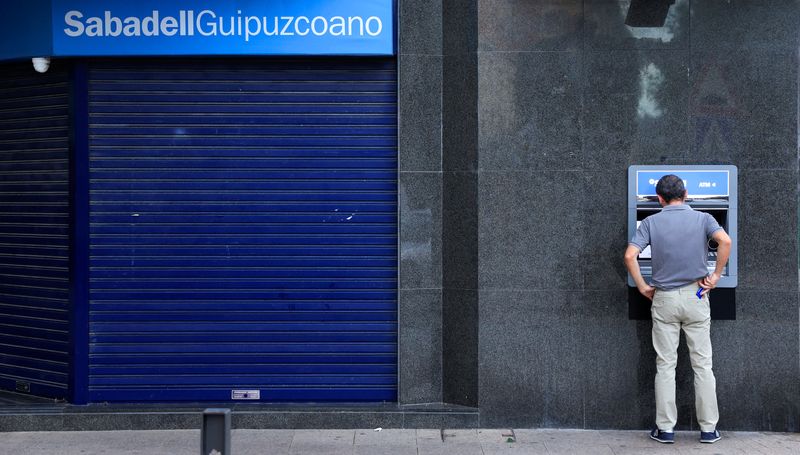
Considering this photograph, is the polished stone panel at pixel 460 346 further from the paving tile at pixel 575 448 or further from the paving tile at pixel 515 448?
the paving tile at pixel 575 448

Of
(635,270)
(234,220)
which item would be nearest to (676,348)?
(635,270)

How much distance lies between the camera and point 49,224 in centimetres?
809

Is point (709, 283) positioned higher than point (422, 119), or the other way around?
point (422, 119)

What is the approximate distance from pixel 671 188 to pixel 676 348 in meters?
1.10

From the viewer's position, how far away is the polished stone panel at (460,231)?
7.66 metres

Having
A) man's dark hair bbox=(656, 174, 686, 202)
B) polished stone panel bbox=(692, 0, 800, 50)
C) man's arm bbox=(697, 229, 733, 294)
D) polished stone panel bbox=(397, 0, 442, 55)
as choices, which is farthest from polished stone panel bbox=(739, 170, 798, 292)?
polished stone panel bbox=(397, 0, 442, 55)

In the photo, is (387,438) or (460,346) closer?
(387,438)

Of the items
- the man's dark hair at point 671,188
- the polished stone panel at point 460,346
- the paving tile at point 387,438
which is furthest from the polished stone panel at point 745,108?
the paving tile at point 387,438

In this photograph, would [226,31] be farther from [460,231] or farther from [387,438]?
[387,438]

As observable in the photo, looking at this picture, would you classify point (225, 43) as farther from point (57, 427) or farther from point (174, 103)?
point (57, 427)

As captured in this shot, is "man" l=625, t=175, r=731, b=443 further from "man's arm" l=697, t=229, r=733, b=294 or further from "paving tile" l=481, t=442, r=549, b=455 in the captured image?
"paving tile" l=481, t=442, r=549, b=455

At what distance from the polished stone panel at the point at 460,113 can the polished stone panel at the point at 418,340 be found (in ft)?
3.30

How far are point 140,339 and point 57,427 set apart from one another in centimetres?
86

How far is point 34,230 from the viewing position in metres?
8.21
